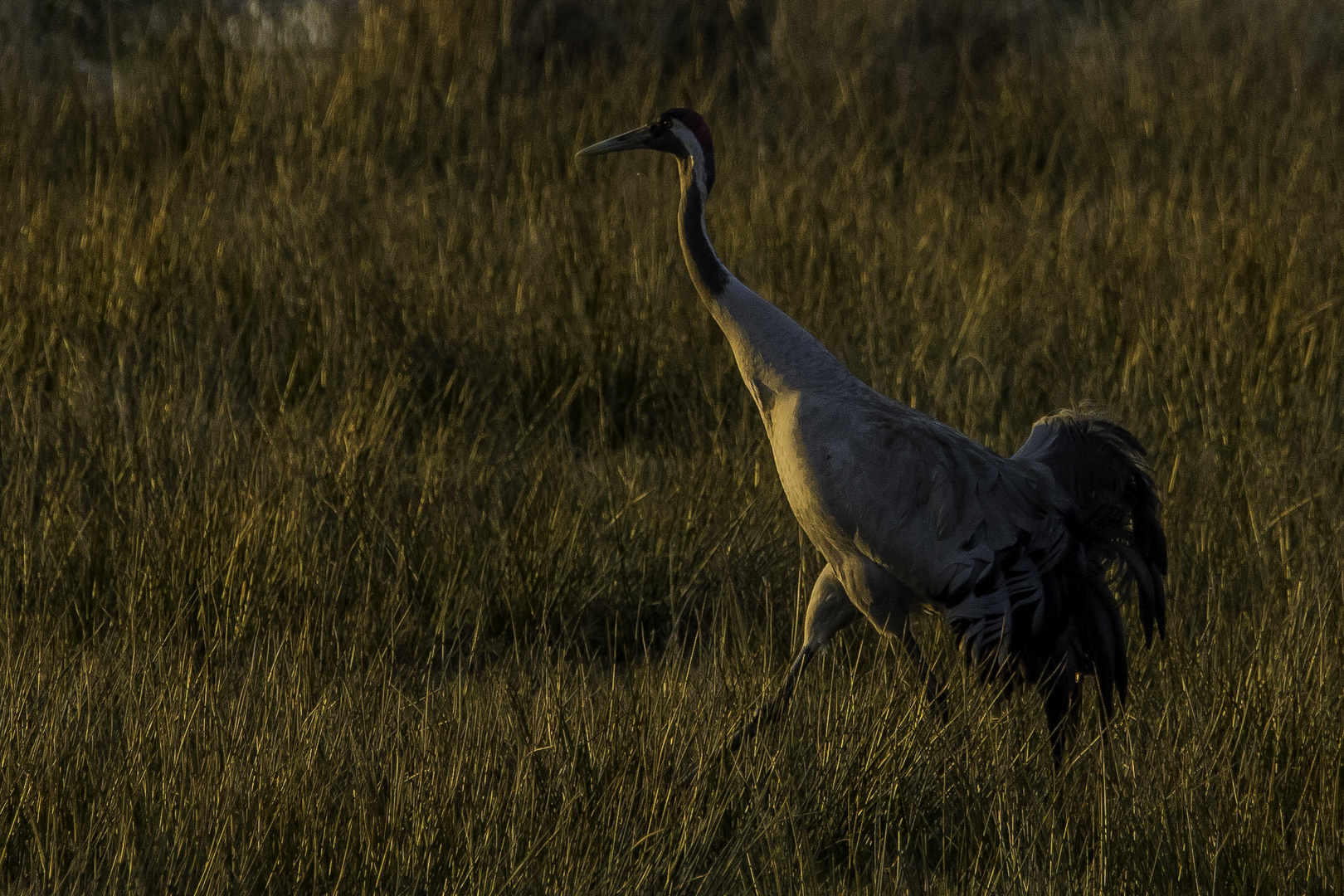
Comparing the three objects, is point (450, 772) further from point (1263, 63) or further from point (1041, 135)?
point (1263, 63)

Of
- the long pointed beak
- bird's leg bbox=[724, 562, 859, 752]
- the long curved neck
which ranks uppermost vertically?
the long pointed beak

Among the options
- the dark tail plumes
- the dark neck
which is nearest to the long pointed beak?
the dark neck

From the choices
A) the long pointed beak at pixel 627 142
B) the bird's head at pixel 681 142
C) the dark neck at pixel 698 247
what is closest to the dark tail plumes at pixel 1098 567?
the dark neck at pixel 698 247

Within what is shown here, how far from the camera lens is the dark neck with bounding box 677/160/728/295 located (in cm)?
369

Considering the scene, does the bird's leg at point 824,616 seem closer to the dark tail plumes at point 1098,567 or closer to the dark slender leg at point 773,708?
the dark slender leg at point 773,708

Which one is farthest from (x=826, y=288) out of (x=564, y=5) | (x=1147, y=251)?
(x=564, y=5)

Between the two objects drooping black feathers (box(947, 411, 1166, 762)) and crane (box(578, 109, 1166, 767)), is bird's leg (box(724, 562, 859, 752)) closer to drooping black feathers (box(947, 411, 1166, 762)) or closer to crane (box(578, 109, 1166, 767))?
crane (box(578, 109, 1166, 767))

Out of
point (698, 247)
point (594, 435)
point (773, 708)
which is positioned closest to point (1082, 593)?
point (773, 708)

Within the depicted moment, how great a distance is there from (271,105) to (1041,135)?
4.25 m

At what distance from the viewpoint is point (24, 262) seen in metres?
5.46

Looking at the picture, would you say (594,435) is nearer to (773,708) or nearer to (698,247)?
(698,247)

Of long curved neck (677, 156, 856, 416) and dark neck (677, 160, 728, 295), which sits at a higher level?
dark neck (677, 160, 728, 295)

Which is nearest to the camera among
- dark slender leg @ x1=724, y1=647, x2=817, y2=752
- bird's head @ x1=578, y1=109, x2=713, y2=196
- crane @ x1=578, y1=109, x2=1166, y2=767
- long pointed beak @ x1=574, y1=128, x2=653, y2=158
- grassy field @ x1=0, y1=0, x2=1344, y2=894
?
grassy field @ x1=0, y1=0, x2=1344, y2=894

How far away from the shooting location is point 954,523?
3.53 meters
